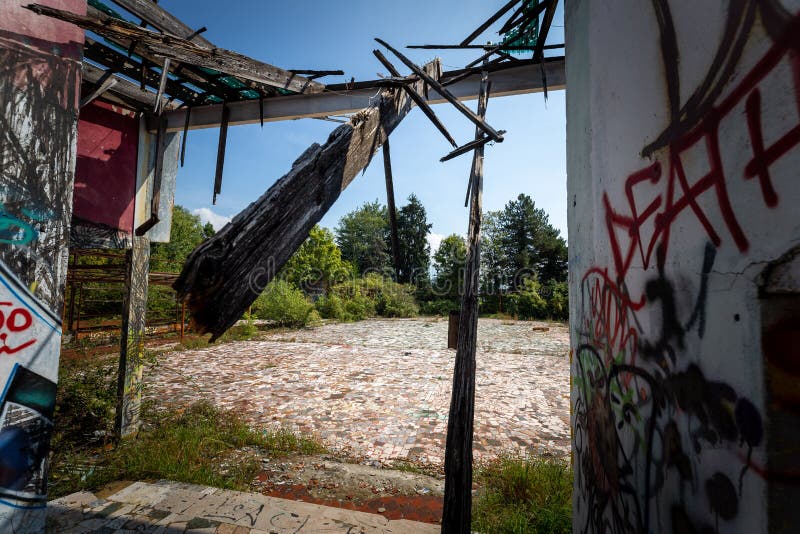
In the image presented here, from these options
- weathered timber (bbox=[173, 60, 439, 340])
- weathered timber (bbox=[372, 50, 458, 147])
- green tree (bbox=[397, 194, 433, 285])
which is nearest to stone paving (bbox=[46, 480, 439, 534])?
weathered timber (bbox=[173, 60, 439, 340])

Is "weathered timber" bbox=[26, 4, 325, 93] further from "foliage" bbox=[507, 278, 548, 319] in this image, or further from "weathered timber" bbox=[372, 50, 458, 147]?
"foliage" bbox=[507, 278, 548, 319]

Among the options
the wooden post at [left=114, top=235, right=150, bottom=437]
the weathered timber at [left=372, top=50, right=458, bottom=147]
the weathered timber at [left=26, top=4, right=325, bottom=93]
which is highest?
the weathered timber at [left=26, top=4, right=325, bottom=93]

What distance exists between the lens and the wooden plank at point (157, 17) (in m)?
3.49

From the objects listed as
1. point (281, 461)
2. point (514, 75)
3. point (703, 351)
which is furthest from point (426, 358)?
point (703, 351)

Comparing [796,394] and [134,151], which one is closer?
[796,394]

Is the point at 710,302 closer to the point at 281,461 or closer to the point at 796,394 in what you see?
the point at 796,394

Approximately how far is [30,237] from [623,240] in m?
4.49

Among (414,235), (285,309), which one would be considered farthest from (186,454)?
(414,235)

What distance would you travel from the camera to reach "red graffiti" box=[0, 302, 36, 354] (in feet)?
9.18

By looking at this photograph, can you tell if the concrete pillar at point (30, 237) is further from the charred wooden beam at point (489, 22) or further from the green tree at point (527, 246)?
the green tree at point (527, 246)

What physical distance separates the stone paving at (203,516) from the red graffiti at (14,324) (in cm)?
194

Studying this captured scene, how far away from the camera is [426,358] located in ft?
38.2

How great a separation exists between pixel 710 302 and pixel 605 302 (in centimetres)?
81

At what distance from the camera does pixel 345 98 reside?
4660 mm
